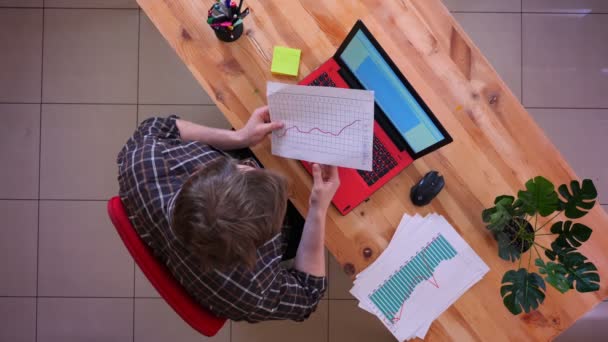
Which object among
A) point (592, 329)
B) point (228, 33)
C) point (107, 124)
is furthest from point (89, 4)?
point (592, 329)

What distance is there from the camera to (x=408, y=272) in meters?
1.33

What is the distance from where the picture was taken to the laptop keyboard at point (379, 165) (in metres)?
1.32

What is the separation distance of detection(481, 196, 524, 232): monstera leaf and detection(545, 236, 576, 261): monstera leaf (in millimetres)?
124

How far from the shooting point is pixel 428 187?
4.28 feet

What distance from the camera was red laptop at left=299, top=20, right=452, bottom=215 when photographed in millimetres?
1194

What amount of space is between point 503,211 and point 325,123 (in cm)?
56

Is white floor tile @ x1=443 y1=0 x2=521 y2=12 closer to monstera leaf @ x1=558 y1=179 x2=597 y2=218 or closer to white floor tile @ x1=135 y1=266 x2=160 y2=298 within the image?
monstera leaf @ x1=558 y1=179 x2=597 y2=218

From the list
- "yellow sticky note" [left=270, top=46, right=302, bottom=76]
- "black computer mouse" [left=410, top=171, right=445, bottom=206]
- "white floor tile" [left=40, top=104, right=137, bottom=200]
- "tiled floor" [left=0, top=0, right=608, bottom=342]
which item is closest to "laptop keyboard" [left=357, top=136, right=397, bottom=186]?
"black computer mouse" [left=410, top=171, right=445, bottom=206]

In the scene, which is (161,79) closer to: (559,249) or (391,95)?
(391,95)

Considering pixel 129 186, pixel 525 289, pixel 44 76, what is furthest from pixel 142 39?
pixel 525 289

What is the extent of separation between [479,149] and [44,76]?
6.76 feet

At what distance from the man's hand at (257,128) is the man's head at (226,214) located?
0.28 metres

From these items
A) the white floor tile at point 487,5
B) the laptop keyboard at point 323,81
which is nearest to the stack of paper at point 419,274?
the laptop keyboard at point 323,81

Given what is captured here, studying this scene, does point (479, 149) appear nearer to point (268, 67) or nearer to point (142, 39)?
point (268, 67)
